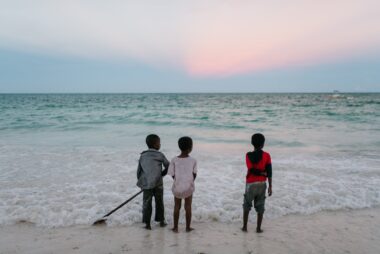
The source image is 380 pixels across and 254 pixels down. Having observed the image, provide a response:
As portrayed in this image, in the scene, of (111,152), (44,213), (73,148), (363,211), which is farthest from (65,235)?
(73,148)

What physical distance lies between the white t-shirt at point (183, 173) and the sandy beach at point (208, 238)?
684 mm

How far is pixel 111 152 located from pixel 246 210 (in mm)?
7355

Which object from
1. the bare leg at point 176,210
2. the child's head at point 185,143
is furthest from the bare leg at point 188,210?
the child's head at point 185,143

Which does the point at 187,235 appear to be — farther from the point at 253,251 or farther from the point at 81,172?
the point at 81,172

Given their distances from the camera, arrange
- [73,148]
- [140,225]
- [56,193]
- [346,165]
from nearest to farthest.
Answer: [140,225], [56,193], [346,165], [73,148]

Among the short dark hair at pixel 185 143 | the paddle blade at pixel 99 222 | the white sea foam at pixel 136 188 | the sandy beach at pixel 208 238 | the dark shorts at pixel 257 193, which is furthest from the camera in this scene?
the white sea foam at pixel 136 188

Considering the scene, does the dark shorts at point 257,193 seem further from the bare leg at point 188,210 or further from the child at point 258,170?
the bare leg at point 188,210

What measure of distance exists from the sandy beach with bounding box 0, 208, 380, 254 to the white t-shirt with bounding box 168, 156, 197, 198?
68cm

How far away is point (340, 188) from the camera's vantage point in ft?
21.1

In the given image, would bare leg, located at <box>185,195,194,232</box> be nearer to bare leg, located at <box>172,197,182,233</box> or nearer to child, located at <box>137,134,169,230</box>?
bare leg, located at <box>172,197,182,233</box>

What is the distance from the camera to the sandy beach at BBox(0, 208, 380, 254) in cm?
380

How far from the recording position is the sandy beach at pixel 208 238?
3.80m

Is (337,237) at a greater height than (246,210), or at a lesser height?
lesser

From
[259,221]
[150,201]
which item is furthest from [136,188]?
[259,221]
